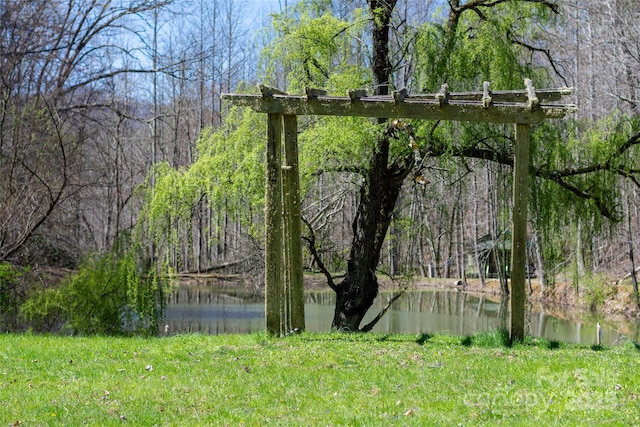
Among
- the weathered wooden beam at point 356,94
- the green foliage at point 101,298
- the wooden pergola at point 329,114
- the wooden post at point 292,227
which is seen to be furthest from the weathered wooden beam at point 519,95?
the green foliage at point 101,298

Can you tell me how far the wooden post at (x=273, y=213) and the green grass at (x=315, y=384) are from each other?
0.67 m

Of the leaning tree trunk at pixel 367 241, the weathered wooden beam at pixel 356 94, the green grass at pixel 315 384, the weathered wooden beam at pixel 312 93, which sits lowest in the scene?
the green grass at pixel 315 384

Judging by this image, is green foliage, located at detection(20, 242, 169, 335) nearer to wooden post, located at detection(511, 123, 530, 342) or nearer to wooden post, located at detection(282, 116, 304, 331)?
wooden post, located at detection(282, 116, 304, 331)

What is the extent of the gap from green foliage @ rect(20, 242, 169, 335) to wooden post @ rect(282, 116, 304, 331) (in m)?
3.79

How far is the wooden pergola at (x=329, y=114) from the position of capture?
859 cm

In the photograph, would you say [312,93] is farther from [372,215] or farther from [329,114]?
[372,215]

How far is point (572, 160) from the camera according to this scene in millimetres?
11266

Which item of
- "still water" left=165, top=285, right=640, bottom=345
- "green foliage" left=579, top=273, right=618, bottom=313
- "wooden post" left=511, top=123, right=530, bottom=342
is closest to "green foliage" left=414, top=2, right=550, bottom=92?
"wooden post" left=511, top=123, right=530, bottom=342

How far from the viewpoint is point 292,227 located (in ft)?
31.2

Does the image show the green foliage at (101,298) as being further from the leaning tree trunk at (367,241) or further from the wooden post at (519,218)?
the wooden post at (519,218)

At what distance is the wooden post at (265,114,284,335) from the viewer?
898cm

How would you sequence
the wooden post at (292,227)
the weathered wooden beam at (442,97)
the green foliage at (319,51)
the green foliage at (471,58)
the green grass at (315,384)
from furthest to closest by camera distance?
the green foliage at (319,51) < the green foliage at (471,58) < the wooden post at (292,227) < the weathered wooden beam at (442,97) < the green grass at (315,384)

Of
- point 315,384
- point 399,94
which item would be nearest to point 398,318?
point 399,94

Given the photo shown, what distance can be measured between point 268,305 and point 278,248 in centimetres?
72
